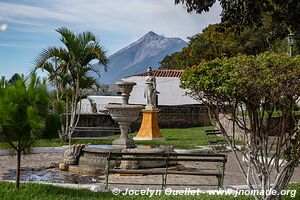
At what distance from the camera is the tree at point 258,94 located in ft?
20.2

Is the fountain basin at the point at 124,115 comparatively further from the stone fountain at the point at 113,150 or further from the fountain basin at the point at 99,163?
the fountain basin at the point at 99,163

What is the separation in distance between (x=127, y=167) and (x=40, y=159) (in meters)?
4.00

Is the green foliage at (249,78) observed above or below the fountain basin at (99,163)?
above

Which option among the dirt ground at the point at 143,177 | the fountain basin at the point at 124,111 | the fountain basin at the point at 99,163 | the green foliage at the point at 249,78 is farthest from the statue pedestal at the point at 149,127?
the green foliage at the point at 249,78

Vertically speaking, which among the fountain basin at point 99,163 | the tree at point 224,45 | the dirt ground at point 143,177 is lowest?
the dirt ground at point 143,177

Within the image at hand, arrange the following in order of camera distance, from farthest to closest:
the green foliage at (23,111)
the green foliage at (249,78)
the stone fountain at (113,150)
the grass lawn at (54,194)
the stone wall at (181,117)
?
the stone wall at (181,117)
the stone fountain at (113,150)
the green foliage at (23,111)
the grass lawn at (54,194)
the green foliage at (249,78)

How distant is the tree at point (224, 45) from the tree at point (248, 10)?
3076 mm

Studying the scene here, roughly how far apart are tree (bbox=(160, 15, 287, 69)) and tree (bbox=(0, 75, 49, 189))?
1110cm

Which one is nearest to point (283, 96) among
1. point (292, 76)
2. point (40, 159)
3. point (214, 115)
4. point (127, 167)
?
point (292, 76)

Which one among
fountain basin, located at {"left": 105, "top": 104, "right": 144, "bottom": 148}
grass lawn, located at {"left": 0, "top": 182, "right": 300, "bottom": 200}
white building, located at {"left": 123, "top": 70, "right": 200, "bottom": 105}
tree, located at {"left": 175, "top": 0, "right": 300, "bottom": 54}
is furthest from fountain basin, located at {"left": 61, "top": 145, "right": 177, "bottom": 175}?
white building, located at {"left": 123, "top": 70, "right": 200, "bottom": 105}

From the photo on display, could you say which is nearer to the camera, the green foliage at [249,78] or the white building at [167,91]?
the green foliage at [249,78]

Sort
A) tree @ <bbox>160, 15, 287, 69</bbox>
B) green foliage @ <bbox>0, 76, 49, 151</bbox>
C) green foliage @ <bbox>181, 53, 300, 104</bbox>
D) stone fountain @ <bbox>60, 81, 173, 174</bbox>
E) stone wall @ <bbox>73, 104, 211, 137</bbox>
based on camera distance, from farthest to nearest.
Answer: stone wall @ <bbox>73, 104, 211, 137</bbox>, tree @ <bbox>160, 15, 287, 69</bbox>, stone fountain @ <bbox>60, 81, 173, 174</bbox>, green foliage @ <bbox>0, 76, 49, 151</bbox>, green foliage @ <bbox>181, 53, 300, 104</bbox>

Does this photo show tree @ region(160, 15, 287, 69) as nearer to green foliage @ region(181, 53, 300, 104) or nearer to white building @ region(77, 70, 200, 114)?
white building @ region(77, 70, 200, 114)

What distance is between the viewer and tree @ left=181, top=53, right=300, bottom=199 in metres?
6.16
